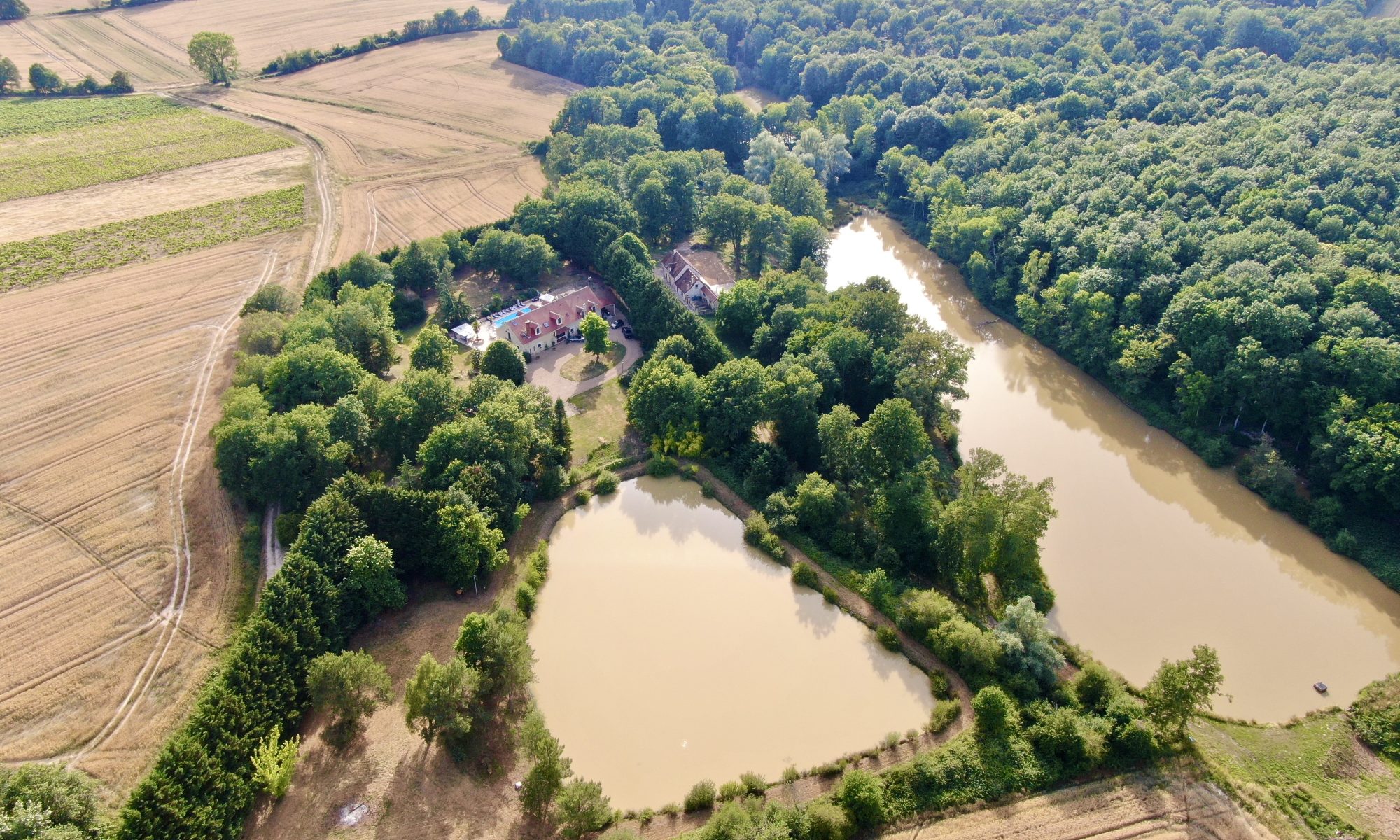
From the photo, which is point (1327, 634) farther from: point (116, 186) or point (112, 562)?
point (116, 186)

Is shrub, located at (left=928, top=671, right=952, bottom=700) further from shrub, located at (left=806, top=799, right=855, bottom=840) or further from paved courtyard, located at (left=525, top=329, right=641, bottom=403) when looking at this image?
paved courtyard, located at (left=525, top=329, right=641, bottom=403)

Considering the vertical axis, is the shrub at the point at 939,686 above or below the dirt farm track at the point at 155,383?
above

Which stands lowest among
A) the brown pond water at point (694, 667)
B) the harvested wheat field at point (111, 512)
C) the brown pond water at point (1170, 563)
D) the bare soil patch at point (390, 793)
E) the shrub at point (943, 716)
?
the harvested wheat field at point (111, 512)

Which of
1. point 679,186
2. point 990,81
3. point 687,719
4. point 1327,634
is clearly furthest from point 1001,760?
point 990,81

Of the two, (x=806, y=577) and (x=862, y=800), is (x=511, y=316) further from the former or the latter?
(x=862, y=800)

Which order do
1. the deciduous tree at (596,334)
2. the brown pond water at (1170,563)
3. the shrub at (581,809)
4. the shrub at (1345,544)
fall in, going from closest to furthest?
1. the shrub at (581,809)
2. the brown pond water at (1170,563)
3. the shrub at (1345,544)
4. the deciduous tree at (596,334)

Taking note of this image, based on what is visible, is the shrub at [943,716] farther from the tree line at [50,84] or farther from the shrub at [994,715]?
the tree line at [50,84]

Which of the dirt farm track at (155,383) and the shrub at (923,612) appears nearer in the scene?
the dirt farm track at (155,383)

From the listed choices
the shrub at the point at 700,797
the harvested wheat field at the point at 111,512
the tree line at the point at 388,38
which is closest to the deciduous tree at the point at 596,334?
the harvested wheat field at the point at 111,512
